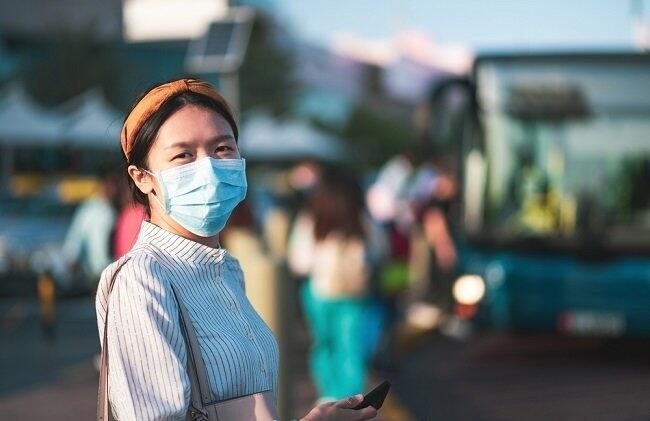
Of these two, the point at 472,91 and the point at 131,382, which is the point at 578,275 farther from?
the point at 131,382

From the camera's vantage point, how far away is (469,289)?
1245 cm

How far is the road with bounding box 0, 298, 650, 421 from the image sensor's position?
954 centimetres

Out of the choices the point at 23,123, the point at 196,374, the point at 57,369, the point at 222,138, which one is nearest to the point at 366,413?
the point at 196,374

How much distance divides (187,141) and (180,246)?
24 centimetres

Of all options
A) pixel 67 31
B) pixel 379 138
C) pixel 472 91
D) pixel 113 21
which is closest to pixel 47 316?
pixel 472 91

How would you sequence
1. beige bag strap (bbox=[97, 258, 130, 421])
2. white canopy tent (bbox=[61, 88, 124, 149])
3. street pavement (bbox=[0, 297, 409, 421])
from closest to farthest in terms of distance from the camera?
1. beige bag strap (bbox=[97, 258, 130, 421])
2. street pavement (bbox=[0, 297, 409, 421])
3. white canopy tent (bbox=[61, 88, 124, 149])

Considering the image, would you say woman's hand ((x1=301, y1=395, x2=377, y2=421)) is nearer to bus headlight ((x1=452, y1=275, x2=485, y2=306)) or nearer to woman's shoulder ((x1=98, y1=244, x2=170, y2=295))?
woman's shoulder ((x1=98, y1=244, x2=170, y2=295))

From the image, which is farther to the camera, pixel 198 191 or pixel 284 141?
pixel 284 141

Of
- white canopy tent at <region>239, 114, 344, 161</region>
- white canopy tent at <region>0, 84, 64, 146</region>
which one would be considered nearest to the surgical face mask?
white canopy tent at <region>0, 84, 64, 146</region>

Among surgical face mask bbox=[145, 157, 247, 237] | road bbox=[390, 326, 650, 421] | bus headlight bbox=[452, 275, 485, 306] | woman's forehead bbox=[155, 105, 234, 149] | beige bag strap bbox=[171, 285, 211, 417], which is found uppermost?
woman's forehead bbox=[155, 105, 234, 149]

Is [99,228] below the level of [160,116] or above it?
below

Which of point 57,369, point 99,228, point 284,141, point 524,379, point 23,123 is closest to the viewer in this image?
point 99,228

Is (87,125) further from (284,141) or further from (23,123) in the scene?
(284,141)

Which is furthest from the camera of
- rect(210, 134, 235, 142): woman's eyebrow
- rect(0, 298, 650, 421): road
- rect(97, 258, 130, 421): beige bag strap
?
rect(0, 298, 650, 421): road
